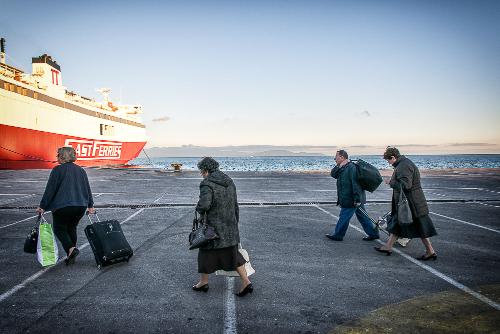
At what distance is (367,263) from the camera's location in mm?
5035

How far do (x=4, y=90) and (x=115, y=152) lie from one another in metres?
19.5

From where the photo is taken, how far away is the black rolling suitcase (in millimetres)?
4723

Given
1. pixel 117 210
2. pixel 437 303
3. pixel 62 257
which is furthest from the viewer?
pixel 117 210

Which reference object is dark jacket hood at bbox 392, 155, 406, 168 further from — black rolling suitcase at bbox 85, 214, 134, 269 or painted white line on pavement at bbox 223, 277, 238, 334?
black rolling suitcase at bbox 85, 214, 134, 269

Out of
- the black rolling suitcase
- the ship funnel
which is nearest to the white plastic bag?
the black rolling suitcase

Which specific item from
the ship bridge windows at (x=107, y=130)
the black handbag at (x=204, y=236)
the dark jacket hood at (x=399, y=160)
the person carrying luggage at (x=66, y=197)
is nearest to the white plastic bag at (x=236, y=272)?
the black handbag at (x=204, y=236)

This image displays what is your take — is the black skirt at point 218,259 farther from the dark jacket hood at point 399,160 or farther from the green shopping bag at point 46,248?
the dark jacket hood at point 399,160

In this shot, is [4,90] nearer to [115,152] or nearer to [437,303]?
[115,152]

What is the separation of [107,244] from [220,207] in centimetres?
230

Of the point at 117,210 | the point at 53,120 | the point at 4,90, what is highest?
the point at 4,90

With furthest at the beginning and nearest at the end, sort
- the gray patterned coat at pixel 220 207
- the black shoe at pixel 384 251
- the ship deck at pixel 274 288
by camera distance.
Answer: the black shoe at pixel 384 251, the gray patterned coat at pixel 220 207, the ship deck at pixel 274 288

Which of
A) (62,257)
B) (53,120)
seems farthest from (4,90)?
(62,257)

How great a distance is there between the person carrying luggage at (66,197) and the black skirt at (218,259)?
7.82ft

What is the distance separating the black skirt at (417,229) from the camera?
5121 mm
